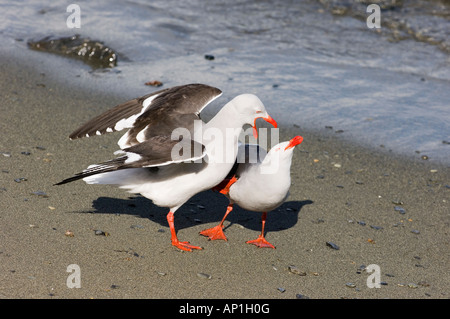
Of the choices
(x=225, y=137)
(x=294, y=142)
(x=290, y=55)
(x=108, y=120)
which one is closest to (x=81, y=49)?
(x=290, y=55)

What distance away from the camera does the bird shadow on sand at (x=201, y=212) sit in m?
5.52

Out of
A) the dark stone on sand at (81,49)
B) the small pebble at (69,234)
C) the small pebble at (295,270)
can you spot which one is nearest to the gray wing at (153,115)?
the small pebble at (69,234)

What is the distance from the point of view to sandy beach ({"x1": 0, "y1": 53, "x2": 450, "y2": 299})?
175 inches

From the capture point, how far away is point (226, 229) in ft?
17.9

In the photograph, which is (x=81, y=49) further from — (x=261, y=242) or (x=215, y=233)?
(x=261, y=242)

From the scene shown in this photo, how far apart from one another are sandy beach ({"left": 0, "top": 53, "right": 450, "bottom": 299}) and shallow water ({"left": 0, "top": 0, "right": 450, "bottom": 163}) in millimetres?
760

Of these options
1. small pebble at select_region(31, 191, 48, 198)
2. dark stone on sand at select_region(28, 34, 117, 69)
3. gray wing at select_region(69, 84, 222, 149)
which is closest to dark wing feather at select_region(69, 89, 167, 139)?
gray wing at select_region(69, 84, 222, 149)

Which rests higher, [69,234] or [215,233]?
[69,234]

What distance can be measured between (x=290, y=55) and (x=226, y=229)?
4.75 m

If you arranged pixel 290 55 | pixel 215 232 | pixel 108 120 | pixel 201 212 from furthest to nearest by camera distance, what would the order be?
pixel 290 55, pixel 201 212, pixel 108 120, pixel 215 232

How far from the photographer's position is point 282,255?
5035 millimetres

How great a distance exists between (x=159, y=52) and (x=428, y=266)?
573 centimetres

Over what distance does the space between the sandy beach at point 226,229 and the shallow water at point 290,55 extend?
29.9 inches

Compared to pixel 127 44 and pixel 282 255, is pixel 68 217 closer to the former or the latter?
pixel 282 255
